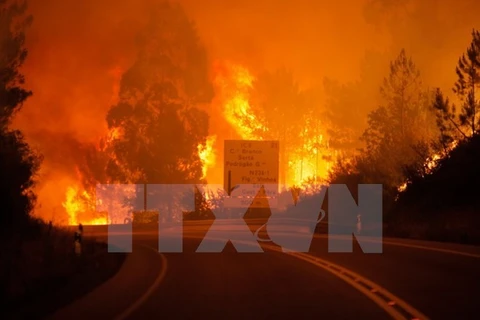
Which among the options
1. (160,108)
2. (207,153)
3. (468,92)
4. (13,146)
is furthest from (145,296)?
(207,153)

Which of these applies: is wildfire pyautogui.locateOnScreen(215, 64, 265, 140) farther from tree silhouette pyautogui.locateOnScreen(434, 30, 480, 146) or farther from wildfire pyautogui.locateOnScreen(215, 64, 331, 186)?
tree silhouette pyautogui.locateOnScreen(434, 30, 480, 146)

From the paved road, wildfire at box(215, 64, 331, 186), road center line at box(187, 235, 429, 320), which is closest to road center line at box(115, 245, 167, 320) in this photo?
the paved road

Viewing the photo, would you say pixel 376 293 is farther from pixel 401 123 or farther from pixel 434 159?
pixel 401 123

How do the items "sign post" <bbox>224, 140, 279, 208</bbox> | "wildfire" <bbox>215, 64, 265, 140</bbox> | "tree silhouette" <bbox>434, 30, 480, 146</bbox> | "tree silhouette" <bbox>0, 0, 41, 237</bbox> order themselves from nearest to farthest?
"tree silhouette" <bbox>0, 0, 41, 237</bbox>, "tree silhouette" <bbox>434, 30, 480, 146</bbox>, "sign post" <bbox>224, 140, 279, 208</bbox>, "wildfire" <bbox>215, 64, 265, 140</bbox>

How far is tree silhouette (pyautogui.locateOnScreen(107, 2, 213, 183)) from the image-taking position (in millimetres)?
52281

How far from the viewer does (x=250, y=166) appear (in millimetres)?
39812

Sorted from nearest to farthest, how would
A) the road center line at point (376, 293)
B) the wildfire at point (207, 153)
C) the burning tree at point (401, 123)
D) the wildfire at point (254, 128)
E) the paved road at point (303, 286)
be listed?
the road center line at point (376, 293) → the paved road at point (303, 286) → the burning tree at point (401, 123) → the wildfire at point (207, 153) → the wildfire at point (254, 128)

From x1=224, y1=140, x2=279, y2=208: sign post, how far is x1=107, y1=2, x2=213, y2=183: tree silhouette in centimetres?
1369

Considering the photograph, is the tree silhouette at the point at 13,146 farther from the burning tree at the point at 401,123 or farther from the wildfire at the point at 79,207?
the wildfire at the point at 79,207

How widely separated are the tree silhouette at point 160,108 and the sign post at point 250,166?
13.7 meters

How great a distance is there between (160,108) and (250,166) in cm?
1506

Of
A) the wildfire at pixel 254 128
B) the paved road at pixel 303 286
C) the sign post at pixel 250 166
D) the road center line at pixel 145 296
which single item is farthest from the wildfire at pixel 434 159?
the wildfire at pixel 254 128

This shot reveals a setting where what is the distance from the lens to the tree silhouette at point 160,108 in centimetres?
5228

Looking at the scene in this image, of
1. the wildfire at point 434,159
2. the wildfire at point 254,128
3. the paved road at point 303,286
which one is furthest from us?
the wildfire at point 254,128
